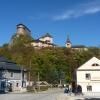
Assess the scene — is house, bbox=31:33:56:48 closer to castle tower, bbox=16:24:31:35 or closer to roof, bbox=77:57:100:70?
castle tower, bbox=16:24:31:35

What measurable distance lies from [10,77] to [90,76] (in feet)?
68.0

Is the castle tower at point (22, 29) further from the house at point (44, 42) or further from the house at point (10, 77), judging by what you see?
the house at point (10, 77)

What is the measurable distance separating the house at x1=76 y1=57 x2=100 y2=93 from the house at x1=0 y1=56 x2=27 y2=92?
1515 cm

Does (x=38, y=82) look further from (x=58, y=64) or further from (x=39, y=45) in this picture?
(x=39, y=45)

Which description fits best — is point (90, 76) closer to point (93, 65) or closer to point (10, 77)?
point (93, 65)

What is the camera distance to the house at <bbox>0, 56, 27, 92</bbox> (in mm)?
79875

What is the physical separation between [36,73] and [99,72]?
38.1 metres

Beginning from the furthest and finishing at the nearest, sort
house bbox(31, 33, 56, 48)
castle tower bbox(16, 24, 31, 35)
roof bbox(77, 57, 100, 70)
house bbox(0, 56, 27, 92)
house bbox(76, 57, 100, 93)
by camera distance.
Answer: castle tower bbox(16, 24, 31, 35), house bbox(31, 33, 56, 48), house bbox(0, 56, 27, 92), roof bbox(77, 57, 100, 70), house bbox(76, 57, 100, 93)

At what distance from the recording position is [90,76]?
2992 inches

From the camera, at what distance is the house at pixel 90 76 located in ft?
246

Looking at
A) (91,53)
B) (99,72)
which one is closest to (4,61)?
(99,72)

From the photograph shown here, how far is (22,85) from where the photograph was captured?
91.8 metres

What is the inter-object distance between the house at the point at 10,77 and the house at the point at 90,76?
49.7 feet

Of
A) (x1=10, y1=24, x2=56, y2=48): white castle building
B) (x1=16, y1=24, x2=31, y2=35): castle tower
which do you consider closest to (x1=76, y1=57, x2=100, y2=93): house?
(x1=10, y1=24, x2=56, y2=48): white castle building
